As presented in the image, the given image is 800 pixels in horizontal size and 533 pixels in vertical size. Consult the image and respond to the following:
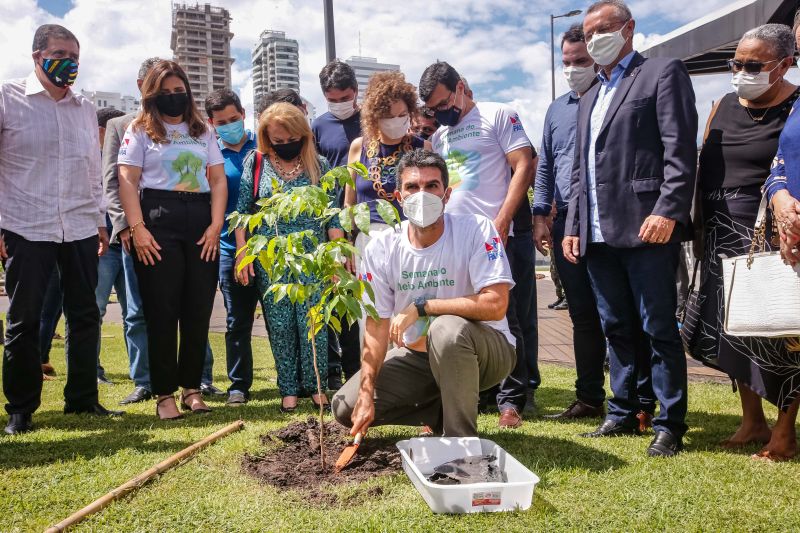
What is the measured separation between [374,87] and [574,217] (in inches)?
61.2

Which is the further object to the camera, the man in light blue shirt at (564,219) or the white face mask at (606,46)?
the man in light blue shirt at (564,219)

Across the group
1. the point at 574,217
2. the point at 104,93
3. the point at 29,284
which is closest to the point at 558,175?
the point at 574,217

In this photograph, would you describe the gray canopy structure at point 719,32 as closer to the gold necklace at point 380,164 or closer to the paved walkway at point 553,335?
the paved walkway at point 553,335

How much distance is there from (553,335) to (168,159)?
19.0 ft

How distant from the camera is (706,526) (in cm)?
242

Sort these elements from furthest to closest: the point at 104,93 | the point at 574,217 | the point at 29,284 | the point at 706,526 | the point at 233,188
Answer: the point at 104,93 → the point at 233,188 → the point at 29,284 → the point at 574,217 → the point at 706,526

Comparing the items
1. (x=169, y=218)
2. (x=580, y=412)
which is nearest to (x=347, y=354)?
(x=169, y=218)

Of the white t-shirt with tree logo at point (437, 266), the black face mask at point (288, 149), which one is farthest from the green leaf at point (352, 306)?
the black face mask at point (288, 149)

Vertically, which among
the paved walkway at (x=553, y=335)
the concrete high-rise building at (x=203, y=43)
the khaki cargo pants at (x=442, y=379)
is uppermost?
the concrete high-rise building at (x=203, y=43)

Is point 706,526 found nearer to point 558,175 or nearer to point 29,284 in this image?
point 558,175

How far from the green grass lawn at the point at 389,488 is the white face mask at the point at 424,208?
3.88ft

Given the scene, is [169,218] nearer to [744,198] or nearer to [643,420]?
[643,420]

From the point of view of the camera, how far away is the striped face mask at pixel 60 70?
4172 millimetres

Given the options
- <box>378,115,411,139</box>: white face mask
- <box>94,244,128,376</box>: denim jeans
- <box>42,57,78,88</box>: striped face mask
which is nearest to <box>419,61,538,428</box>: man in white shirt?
<box>378,115,411,139</box>: white face mask
